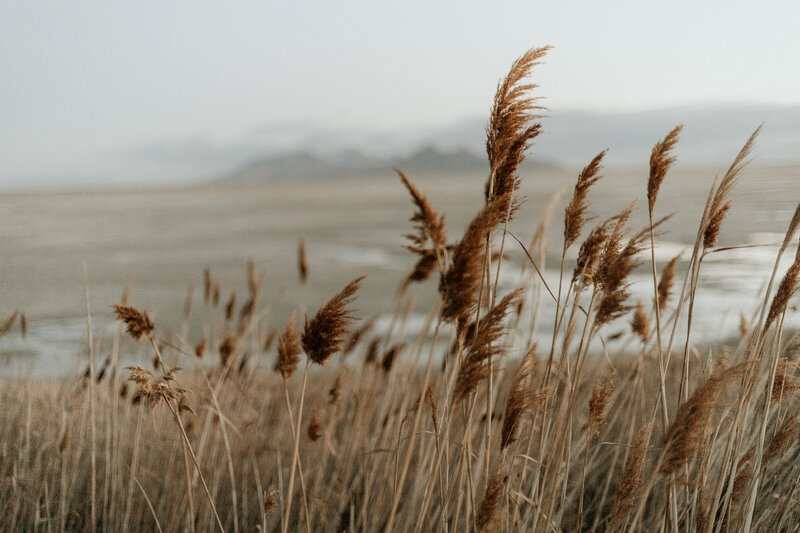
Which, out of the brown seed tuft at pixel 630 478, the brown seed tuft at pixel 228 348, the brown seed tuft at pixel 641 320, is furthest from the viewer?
the brown seed tuft at pixel 228 348

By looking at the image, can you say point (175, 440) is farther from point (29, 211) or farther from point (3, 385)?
point (29, 211)

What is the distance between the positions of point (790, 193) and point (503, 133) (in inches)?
74.2

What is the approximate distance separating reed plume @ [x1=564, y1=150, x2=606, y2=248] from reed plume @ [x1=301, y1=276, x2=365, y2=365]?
0.51 metres

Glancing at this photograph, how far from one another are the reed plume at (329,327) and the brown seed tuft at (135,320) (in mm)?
464

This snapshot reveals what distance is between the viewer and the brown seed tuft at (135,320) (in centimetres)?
149

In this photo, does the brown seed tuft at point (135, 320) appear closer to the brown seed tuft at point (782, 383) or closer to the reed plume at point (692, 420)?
the reed plume at point (692, 420)

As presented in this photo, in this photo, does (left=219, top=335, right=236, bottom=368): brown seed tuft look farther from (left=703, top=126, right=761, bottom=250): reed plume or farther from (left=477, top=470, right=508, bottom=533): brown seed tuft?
(left=703, top=126, right=761, bottom=250): reed plume

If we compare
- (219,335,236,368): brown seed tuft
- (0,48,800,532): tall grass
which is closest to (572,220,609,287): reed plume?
(0,48,800,532): tall grass

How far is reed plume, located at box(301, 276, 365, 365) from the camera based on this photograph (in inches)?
49.5

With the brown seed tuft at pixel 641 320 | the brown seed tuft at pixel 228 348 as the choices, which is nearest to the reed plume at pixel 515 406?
the brown seed tuft at pixel 641 320

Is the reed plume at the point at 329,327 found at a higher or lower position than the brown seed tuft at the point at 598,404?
higher

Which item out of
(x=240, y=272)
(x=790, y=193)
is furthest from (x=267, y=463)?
(x=240, y=272)

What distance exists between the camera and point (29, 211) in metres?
64.1

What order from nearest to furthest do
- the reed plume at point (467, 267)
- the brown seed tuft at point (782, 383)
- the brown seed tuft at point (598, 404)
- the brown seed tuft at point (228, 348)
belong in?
the reed plume at point (467, 267) < the brown seed tuft at point (598, 404) < the brown seed tuft at point (782, 383) < the brown seed tuft at point (228, 348)
